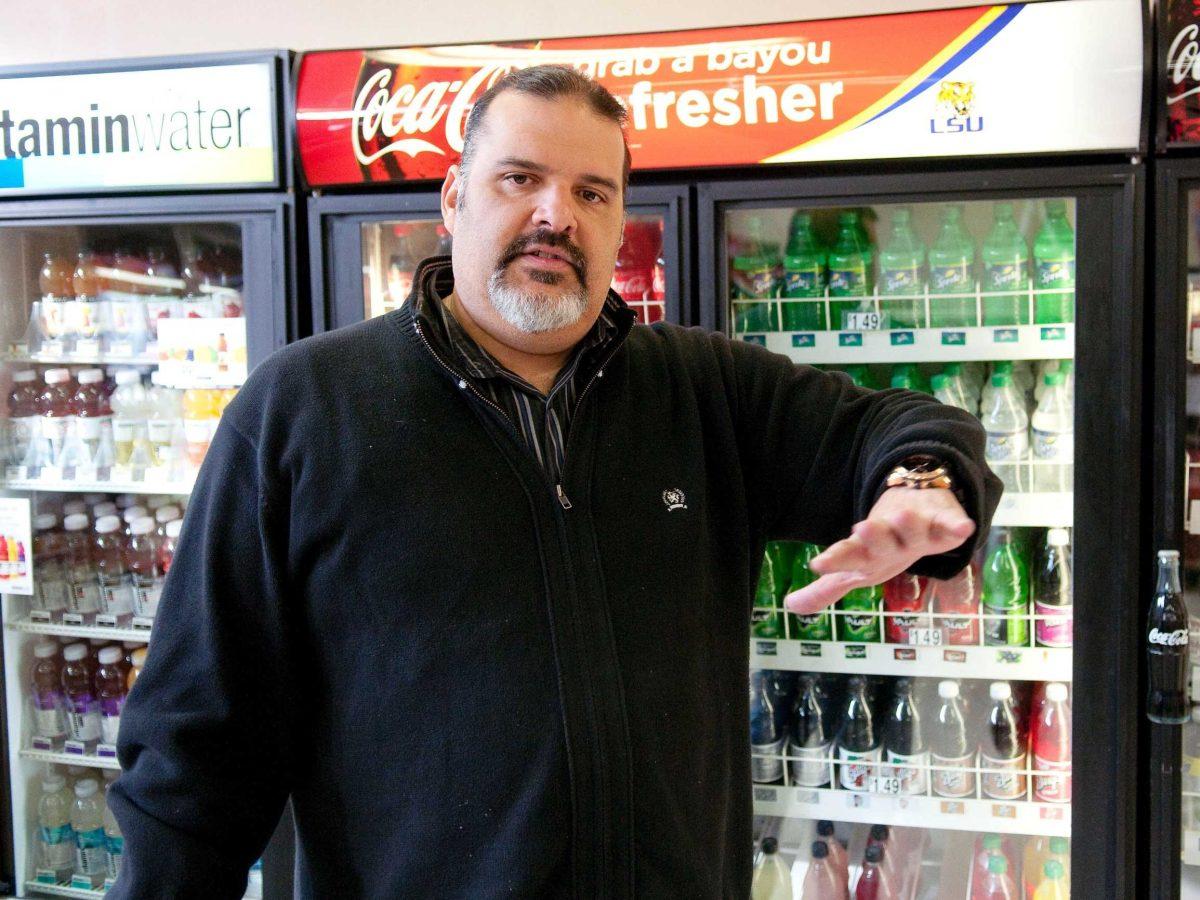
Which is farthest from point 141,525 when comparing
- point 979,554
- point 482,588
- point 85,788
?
point 979,554

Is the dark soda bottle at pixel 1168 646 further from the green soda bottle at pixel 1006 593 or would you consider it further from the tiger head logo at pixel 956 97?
the tiger head logo at pixel 956 97

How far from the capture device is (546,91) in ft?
4.08

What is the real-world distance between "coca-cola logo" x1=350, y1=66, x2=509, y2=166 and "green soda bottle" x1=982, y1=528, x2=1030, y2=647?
1.43 metres

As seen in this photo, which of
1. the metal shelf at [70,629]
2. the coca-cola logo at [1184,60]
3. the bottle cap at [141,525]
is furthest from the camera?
the bottle cap at [141,525]

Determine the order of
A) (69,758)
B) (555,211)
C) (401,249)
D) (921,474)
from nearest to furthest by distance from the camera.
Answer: (921,474), (555,211), (401,249), (69,758)

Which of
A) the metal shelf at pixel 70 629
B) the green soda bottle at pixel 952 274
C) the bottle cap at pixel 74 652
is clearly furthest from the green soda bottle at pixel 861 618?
the bottle cap at pixel 74 652

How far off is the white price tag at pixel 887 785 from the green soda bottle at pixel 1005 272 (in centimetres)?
101

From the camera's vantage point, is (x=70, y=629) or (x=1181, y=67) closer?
(x=1181, y=67)

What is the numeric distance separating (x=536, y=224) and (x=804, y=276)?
1059 millimetres

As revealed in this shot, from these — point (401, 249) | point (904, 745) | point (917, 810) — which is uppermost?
point (401, 249)

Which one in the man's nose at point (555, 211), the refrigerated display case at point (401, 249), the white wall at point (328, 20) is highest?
the white wall at point (328, 20)

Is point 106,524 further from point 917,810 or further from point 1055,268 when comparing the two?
point 1055,268

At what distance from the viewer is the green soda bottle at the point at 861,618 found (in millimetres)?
2119

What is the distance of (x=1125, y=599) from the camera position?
1.82 metres
